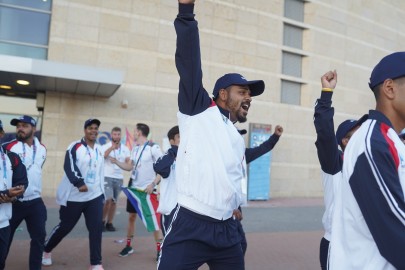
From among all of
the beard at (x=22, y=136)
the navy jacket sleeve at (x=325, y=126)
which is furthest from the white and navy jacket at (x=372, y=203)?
the beard at (x=22, y=136)

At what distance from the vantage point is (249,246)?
23.0 ft

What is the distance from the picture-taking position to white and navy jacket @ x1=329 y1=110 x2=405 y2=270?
1.51m

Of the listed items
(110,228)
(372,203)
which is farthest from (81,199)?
(372,203)

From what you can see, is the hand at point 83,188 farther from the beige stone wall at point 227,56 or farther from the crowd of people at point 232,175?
the beige stone wall at point 227,56

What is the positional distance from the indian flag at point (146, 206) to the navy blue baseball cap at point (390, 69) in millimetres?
4836

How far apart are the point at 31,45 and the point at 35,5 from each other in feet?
4.47

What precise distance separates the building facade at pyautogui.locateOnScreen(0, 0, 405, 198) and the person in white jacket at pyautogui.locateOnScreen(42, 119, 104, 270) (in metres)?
5.40

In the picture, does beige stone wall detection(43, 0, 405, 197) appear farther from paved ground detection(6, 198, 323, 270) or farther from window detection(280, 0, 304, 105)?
paved ground detection(6, 198, 323, 270)

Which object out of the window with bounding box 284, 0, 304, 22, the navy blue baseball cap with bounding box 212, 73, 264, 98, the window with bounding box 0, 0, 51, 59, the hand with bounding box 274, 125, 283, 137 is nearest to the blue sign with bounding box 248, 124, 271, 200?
the window with bounding box 284, 0, 304, 22

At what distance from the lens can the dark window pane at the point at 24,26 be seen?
38.4 ft

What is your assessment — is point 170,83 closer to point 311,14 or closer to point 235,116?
point 311,14

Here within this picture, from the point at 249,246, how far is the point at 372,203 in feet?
19.0

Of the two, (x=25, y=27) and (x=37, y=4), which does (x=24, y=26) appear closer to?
(x=25, y=27)

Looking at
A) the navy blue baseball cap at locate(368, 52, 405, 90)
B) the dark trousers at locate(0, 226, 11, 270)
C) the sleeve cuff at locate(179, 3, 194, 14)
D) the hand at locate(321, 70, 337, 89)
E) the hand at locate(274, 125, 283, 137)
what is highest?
the sleeve cuff at locate(179, 3, 194, 14)
